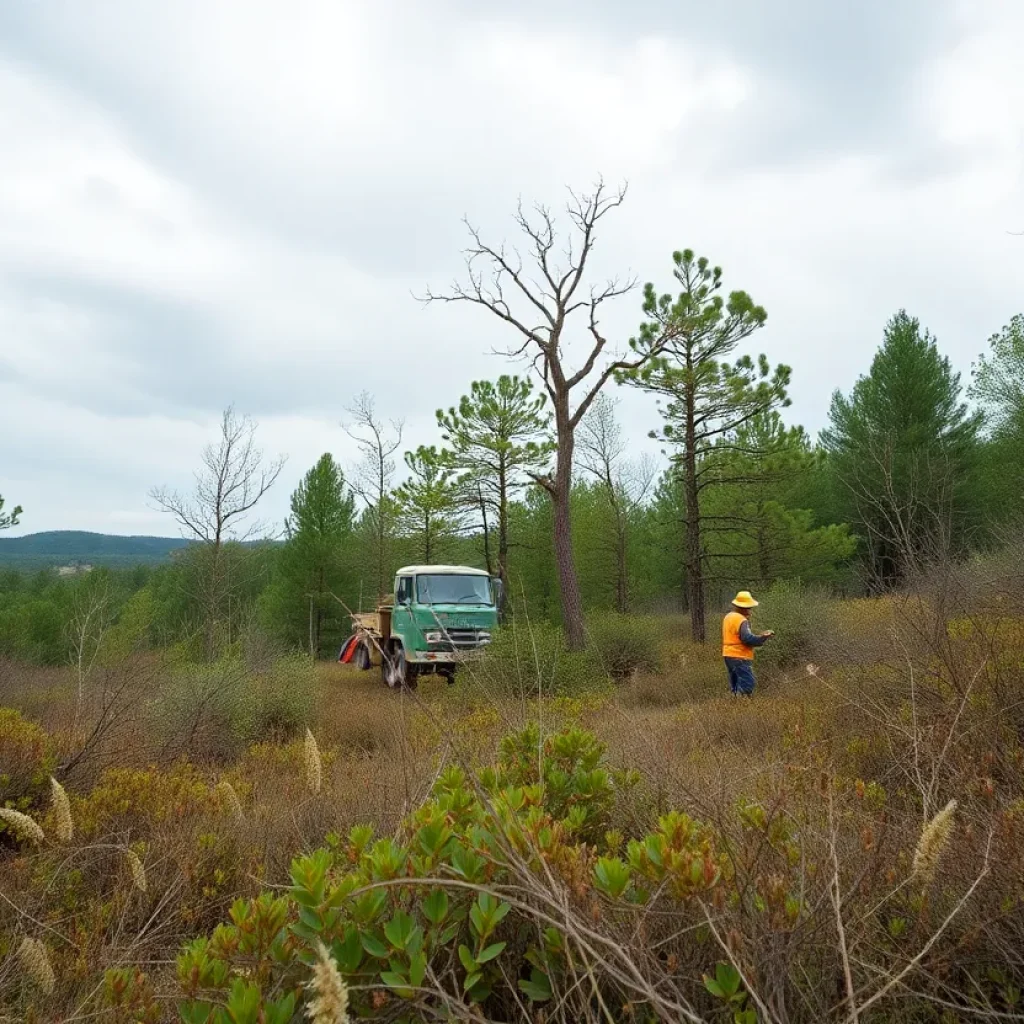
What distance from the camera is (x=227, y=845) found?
4262 millimetres

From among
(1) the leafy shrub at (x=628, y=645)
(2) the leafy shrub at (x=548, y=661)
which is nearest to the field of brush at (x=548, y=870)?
(2) the leafy shrub at (x=548, y=661)

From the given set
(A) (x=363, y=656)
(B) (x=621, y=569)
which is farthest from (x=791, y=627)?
(B) (x=621, y=569)

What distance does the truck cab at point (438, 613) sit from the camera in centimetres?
1508

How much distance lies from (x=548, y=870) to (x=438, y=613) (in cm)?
1403

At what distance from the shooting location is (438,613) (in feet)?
50.7

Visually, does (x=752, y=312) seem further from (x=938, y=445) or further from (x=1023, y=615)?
(x=938, y=445)

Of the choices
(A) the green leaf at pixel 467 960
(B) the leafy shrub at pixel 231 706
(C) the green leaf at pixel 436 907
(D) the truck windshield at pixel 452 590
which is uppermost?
(D) the truck windshield at pixel 452 590

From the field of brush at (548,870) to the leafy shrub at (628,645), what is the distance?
6.56m

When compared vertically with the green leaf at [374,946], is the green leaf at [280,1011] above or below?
below

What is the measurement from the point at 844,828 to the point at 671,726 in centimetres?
415

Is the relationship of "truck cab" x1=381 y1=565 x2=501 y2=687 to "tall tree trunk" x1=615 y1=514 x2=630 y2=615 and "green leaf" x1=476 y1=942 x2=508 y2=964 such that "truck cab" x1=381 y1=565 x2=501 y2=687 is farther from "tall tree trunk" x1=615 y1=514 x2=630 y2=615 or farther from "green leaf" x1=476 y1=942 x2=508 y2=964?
"green leaf" x1=476 y1=942 x2=508 y2=964

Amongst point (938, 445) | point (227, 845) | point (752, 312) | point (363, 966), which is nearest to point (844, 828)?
point (363, 966)

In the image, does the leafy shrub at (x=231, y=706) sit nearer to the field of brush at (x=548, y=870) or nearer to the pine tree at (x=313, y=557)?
the field of brush at (x=548, y=870)

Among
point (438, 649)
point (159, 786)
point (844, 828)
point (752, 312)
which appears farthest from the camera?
point (752, 312)
